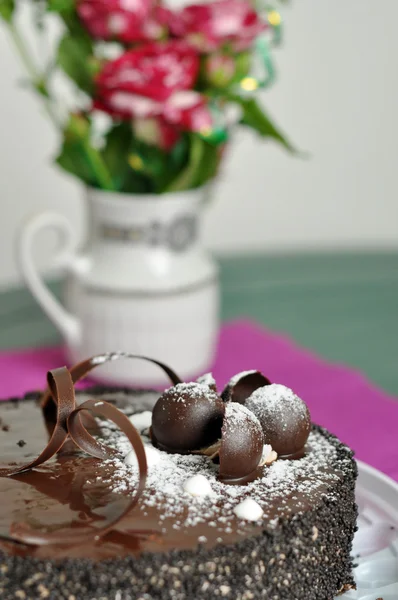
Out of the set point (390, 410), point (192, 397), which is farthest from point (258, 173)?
point (192, 397)

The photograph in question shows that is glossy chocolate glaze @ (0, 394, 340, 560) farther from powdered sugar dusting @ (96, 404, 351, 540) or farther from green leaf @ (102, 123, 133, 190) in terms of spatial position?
green leaf @ (102, 123, 133, 190)

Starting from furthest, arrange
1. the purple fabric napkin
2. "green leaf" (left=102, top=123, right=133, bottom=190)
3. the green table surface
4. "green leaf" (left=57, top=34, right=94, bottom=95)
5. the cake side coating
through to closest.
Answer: the green table surface → "green leaf" (left=102, top=123, right=133, bottom=190) → "green leaf" (left=57, top=34, right=94, bottom=95) → the purple fabric napkin → the cake side coating

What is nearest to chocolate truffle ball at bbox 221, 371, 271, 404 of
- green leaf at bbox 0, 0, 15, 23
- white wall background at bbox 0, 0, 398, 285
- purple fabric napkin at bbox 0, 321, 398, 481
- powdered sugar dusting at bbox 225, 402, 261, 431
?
powdered sugar dusting at bbox 225, 402, 261, 431

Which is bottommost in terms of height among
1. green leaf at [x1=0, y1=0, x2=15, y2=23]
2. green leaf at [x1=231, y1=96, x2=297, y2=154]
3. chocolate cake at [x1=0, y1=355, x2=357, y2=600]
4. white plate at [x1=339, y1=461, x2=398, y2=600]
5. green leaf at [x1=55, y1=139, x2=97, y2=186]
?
white plate at [x1=339, y1=461, x2=398, y2=600]

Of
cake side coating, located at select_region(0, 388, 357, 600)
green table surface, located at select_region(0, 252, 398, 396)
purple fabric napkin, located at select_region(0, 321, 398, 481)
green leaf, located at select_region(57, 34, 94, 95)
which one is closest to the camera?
cake side coating, located at select_region(0, 388, 357, 600)

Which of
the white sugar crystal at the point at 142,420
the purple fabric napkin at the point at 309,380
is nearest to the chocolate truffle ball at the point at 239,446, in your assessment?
the white sugar crystal at the point at 142,420

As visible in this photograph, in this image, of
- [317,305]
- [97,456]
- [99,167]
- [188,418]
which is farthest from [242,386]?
[317,305]

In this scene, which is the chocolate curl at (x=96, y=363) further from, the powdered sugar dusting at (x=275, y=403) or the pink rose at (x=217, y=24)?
the pink rose at (x=217, y=24)
